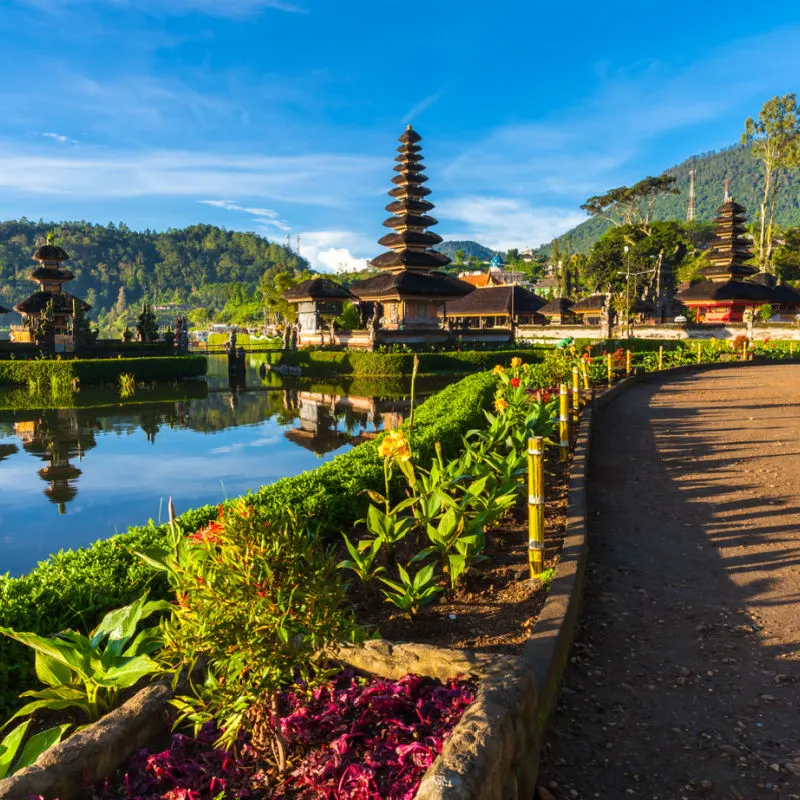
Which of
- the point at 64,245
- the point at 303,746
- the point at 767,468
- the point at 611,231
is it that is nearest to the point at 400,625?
the point at 303,746

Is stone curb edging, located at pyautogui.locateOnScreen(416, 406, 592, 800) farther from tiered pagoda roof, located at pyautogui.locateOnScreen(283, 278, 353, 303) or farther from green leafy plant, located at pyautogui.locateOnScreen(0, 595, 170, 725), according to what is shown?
tiered pagoda roof, located at pyautogui.locateOnScreen(283, 278, 353, 303)

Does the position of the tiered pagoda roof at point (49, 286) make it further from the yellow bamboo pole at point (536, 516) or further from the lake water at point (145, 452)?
the yellow bamboo pole at point (536, 516)

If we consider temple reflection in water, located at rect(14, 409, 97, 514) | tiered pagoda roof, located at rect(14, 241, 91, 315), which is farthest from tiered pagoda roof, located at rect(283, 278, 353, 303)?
temple reflection in water, located at rect(14, 409, 97, 514)

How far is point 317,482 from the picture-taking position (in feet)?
21.1

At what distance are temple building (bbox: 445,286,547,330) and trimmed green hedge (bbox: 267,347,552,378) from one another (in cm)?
1637

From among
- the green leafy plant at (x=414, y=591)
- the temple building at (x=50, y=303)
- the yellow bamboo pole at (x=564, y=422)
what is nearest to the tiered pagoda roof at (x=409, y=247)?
the temple building at (x=50, y=303)

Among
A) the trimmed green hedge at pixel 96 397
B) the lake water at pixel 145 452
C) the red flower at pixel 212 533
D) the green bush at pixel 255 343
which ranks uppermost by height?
the green bush at pixel 255 343

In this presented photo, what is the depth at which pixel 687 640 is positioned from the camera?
4.04 meters

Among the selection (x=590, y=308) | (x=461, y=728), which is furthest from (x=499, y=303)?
(x=461, y=728)

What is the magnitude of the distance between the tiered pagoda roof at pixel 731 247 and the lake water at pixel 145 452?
123 ft

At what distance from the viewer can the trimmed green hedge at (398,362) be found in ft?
98.8

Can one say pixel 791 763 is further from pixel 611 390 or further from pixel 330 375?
pixel 330 375

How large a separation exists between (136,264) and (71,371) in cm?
16527

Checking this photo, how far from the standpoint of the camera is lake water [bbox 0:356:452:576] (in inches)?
329
